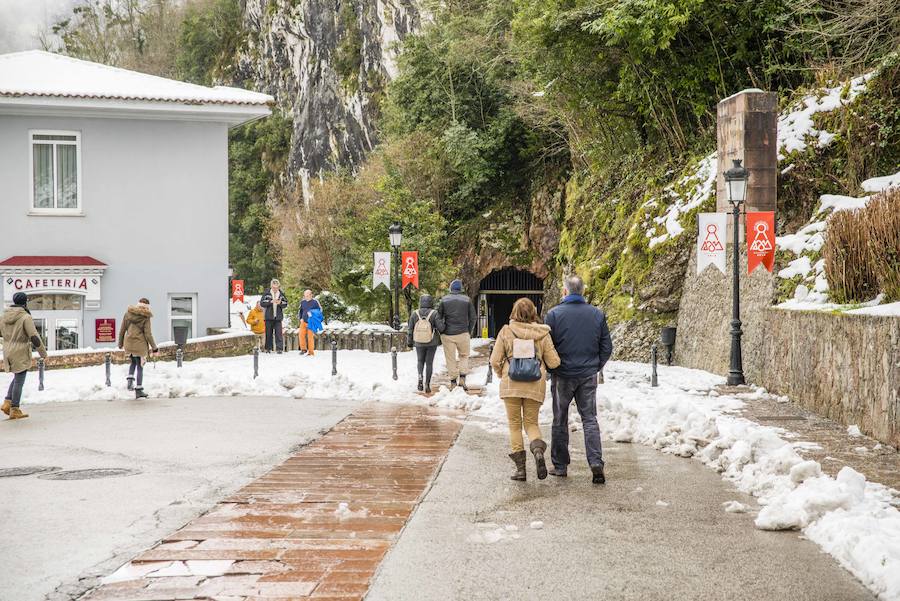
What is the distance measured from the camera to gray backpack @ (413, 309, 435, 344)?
16266mm

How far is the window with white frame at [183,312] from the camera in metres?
25.3

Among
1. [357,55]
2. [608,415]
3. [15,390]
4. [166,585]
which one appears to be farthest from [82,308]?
[357,55]

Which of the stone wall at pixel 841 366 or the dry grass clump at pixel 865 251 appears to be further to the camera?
the dry grass clump at pixel 865 251

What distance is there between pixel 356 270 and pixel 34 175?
11983 mm

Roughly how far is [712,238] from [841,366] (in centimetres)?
702

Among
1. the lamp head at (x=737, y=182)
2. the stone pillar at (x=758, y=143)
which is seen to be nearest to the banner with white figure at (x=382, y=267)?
the stone pillar at (x=758, y=143)

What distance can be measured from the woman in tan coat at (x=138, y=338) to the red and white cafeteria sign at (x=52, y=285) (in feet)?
25.3

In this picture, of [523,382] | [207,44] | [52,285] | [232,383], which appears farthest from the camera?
[207,44]

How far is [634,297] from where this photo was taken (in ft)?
79.0

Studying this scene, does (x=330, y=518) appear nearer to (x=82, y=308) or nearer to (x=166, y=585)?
(x=166, y=585)

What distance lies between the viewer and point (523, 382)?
930 cm

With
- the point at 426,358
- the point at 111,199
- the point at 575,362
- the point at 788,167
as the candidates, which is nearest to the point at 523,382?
the point at 575,362

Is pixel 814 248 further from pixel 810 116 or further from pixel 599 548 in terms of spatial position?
pixel 599 548

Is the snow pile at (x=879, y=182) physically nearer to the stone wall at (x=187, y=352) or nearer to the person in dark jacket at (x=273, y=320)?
the person in dark jacket at (x=273, y=320)
